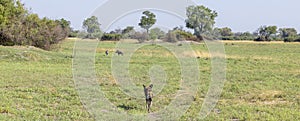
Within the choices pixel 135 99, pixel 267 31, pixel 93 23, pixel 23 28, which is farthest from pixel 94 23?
pixel 267 31

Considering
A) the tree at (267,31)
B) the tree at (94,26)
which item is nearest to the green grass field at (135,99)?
the tree at (94,26)

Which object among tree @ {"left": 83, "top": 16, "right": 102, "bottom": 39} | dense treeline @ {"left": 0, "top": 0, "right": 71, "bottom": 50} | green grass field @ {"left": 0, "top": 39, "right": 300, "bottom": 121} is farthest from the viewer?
dense treeline @ {"left": 0, "top": 0, "right": 71, "bottom": 50}

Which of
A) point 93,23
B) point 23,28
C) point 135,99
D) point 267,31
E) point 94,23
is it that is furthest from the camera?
point 267,31

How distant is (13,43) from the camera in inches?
1271

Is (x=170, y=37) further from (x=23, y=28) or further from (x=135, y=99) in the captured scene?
(x=135, y=99)

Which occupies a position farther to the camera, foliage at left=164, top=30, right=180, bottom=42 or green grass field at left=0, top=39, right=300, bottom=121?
foliage at left=164, top=30, right=180, bottom=42

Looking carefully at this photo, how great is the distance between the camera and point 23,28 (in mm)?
32531

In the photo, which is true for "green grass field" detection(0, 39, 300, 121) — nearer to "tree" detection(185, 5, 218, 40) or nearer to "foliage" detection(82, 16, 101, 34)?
"foliage" detection(82, 16, 101, 34)

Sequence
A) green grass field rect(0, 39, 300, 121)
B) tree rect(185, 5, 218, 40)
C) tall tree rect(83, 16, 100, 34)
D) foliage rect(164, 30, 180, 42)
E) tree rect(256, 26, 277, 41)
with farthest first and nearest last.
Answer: tree rect(256, 26, 277, 41), foliage rect(164, 30, 180, 42), tree rect(185, 5, 218, 40), tall tree rect(83, 16, 100, 34), green grass field rect(0, 39, 300, 121)

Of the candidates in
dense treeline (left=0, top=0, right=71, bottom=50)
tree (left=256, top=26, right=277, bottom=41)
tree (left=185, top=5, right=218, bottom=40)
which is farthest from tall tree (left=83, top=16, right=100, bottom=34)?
tree (left=256, top=26, right=277, bottom=41)

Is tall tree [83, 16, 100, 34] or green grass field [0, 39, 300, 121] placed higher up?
tall tree [83, 16, 100, 34]

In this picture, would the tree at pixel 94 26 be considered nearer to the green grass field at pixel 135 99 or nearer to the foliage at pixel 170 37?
the green grass field at pixel 135 99

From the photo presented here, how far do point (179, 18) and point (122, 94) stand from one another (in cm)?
336

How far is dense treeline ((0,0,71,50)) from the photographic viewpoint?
30.9 metres
